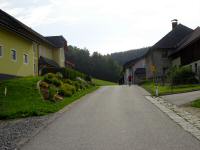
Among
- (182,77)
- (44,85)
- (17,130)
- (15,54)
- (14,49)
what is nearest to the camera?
(17,130)

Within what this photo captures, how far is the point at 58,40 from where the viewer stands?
63.2m

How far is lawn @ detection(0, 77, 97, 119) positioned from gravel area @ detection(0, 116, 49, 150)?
129 cm

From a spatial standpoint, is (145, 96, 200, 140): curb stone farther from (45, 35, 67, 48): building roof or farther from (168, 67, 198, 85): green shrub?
(45, 35, 67, 48): building roof

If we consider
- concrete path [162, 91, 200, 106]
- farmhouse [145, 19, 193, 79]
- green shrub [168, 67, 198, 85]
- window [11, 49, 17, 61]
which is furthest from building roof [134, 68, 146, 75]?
concrete path [162, 91, 200, 106]

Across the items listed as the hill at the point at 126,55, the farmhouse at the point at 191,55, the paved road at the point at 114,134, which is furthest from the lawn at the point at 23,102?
the hill at the point at 126,55

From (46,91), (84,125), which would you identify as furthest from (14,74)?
(84,125)

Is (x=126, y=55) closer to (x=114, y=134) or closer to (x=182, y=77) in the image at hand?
(x=182, y=77)

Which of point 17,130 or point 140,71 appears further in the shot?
point 140,71

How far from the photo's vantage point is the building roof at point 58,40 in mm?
62031

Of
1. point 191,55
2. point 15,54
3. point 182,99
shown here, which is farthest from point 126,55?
point 182,99

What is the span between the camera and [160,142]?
9773 millimetres

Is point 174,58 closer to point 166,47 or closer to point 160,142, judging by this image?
point 166,47

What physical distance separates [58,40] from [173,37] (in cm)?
1841

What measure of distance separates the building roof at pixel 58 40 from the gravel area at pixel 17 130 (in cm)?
4609
